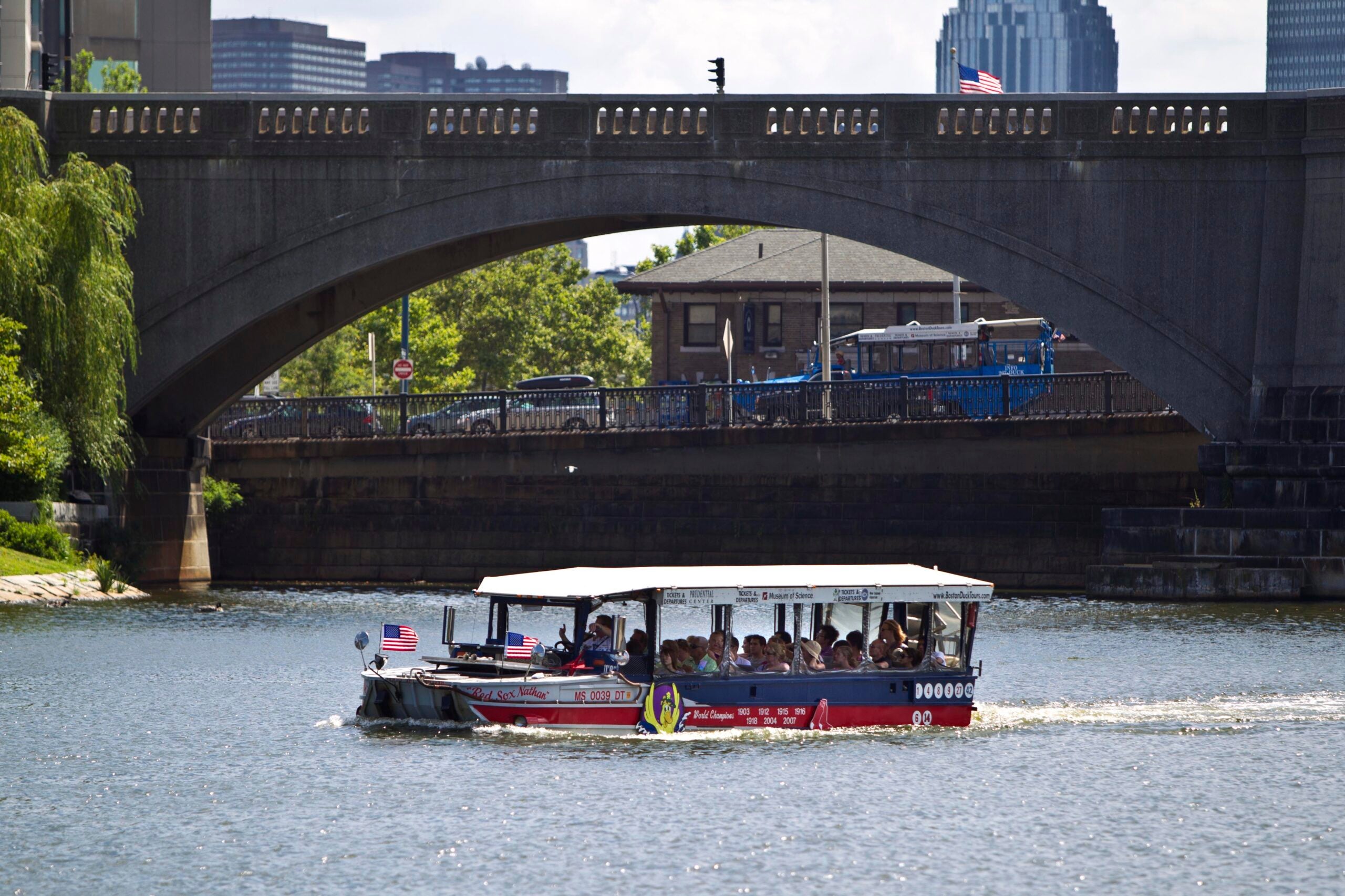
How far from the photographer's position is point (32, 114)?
144 ft

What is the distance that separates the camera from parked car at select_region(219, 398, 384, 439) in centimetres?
5297

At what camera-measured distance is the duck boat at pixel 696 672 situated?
82.6 ft

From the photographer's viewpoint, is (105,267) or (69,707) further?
(105,267)

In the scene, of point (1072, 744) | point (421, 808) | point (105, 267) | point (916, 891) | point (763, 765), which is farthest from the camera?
point (105, 267)

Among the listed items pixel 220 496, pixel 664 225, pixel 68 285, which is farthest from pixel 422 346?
pixel 68 285

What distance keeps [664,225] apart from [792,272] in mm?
28875

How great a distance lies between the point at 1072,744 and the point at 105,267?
24669 mm

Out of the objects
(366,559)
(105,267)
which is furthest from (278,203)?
(366,559)

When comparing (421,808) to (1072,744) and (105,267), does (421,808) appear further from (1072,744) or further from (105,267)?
(105,267)

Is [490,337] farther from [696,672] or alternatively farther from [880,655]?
[696,672]

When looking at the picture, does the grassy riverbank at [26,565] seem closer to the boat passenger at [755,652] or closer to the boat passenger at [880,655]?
the boat passenger at [755,652]

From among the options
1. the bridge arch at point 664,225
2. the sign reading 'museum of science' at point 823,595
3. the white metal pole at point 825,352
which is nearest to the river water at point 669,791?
the sign reading 'museum of science' at point 823,595

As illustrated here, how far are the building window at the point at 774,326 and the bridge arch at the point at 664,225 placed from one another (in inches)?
1108

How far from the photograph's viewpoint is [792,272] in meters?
74.1
